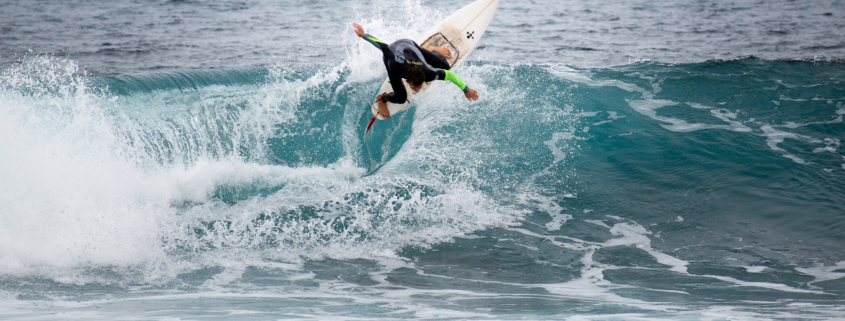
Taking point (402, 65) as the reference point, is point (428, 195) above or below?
below

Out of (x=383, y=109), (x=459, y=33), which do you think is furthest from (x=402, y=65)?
(x=459, y=33)

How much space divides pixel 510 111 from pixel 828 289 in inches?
181

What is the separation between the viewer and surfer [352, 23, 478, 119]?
661 cm

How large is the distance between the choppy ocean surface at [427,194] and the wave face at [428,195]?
3 cm

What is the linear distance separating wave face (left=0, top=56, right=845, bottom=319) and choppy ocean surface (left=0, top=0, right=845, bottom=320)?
0.10 feet

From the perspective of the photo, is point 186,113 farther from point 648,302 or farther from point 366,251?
point 648,302

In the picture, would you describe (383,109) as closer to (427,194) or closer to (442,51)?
(442,51)

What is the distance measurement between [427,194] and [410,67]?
160 cm

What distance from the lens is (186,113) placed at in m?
7.89

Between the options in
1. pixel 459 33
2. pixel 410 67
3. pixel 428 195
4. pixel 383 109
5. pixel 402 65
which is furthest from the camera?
pixel 459 33

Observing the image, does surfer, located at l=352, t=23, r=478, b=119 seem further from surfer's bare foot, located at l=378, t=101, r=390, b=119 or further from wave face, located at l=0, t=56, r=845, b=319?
wave face, located at l=0, t=56, r=845, b=319

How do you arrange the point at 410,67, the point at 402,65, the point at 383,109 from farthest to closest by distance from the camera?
the point at 383,109
the point at 402,65
the point at 410,67

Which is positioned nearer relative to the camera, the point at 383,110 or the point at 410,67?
the point at 410,67

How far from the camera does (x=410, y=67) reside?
21.8 ft
